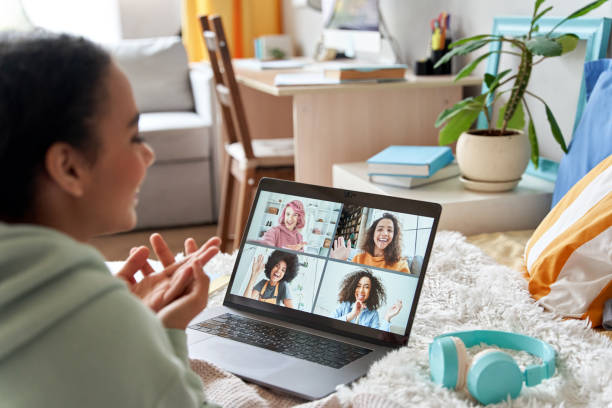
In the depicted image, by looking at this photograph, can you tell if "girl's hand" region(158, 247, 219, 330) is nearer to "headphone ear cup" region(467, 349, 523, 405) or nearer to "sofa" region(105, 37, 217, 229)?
"headphone ear cup" region(467, 349, 523, 405)

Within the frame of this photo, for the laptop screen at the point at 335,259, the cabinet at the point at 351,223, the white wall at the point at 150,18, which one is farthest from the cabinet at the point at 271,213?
the white wall at the point at 150,18

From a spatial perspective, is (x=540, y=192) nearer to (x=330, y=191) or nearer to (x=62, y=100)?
(x=330, y=191)

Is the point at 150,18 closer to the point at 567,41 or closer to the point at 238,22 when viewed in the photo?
the point at 238,22

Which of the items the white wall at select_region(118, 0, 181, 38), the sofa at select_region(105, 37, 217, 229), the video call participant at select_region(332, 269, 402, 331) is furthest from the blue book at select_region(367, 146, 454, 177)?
the white wall at select_region(118, 0, 181, 38)

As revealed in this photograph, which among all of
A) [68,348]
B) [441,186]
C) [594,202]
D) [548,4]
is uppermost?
[548,4]

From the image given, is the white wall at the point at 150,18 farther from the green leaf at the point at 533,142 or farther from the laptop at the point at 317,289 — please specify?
the laptop at the point at 317,289

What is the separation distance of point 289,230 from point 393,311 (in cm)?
22

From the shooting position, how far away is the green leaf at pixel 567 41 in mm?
1522

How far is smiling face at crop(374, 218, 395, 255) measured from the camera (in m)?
0.97

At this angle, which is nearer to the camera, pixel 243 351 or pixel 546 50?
pixel 243 351

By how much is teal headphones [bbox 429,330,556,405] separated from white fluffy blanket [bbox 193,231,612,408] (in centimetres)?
1

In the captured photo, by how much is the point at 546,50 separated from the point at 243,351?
923 mm

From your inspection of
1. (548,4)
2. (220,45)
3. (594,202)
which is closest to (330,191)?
(594,202)

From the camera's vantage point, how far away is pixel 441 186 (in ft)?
5.59
